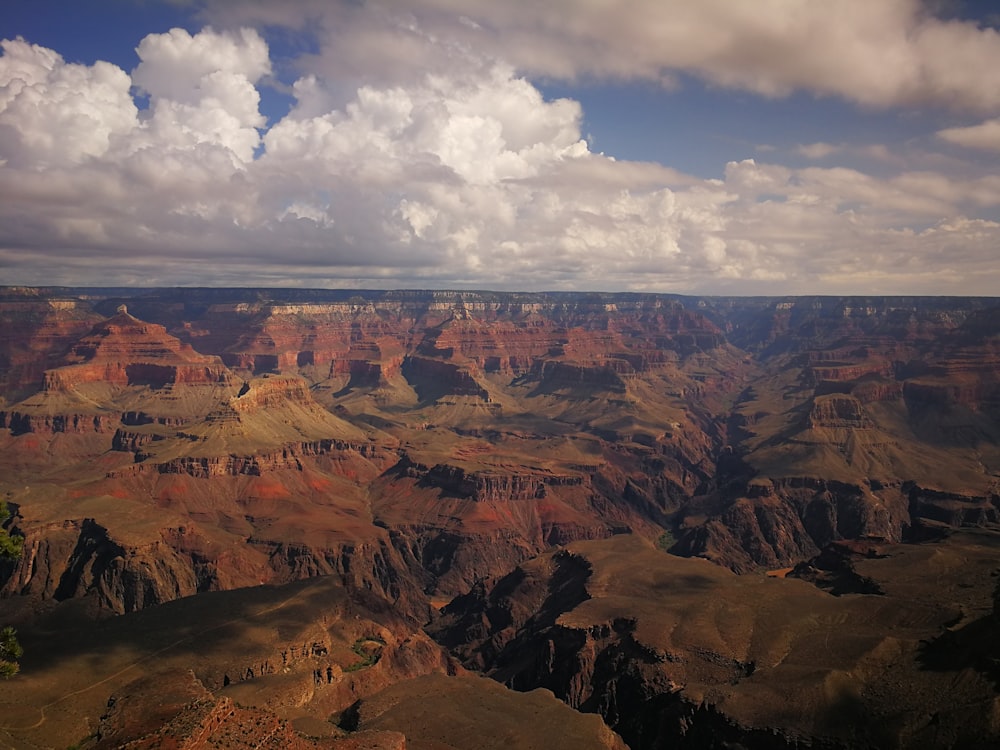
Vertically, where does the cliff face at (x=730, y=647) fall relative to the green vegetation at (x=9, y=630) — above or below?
below

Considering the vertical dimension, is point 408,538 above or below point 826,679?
below

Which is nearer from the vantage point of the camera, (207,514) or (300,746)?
(300,746)

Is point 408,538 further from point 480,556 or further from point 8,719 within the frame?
point 8,719

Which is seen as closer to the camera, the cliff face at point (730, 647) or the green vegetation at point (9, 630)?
the green vegetation at point (9, 630)

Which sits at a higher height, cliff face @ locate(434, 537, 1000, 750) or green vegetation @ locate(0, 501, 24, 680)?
green vegetation @ locate(0, 501, 24, 680)

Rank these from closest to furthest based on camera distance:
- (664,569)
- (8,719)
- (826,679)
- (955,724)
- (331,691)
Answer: (955,724) < (8,719) < (826,679) < (331,691) < (664,569)

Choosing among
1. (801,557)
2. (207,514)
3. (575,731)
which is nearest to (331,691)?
(575,731)

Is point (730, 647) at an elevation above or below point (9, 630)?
below

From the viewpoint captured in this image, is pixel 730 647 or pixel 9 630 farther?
pixel 730 647

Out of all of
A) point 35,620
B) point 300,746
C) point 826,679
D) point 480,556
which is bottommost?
point 480,556

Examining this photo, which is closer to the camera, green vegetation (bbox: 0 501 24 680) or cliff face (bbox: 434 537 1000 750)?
green vegetation (bbox: 0 501 24 680)

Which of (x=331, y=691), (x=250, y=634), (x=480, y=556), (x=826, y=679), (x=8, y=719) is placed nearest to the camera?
(x=8, y=719)
